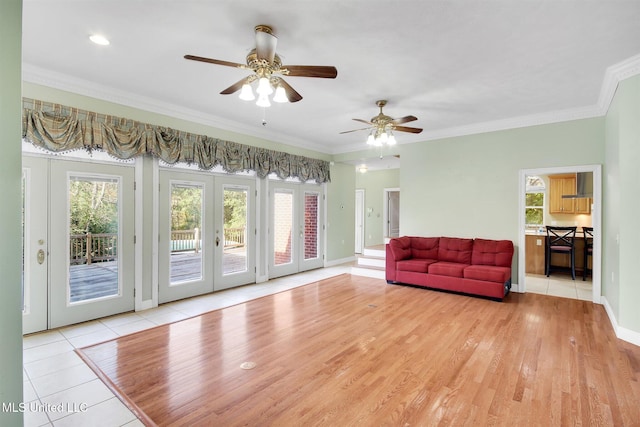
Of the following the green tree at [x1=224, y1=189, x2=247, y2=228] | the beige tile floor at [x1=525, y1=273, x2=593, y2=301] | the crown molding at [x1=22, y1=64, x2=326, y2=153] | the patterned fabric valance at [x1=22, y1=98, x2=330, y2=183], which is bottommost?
the beige tile floor at [x1=525, y1=273, x2=593, y2=301]

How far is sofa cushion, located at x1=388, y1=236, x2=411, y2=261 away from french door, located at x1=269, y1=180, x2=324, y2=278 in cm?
205

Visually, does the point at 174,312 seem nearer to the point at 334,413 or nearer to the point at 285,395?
the point at 285,395

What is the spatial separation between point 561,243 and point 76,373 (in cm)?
794

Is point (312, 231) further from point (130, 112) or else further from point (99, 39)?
point (99, 39)

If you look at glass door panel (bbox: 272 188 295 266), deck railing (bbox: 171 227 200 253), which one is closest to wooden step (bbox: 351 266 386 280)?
glass door panel (bbox: 272 188 295 266)

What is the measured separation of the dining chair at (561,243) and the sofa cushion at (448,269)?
2.47 m

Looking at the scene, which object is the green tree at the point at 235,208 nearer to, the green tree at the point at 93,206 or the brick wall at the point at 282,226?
the brick wall at the point at 282,226

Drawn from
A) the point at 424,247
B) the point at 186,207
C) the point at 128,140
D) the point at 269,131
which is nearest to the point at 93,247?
the point at 186,207

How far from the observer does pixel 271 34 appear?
8.69ft

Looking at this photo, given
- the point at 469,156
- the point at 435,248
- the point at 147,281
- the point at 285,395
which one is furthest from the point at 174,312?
the point at 469,156

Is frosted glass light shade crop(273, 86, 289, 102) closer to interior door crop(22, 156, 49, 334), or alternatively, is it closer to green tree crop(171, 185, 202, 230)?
green tree crop(171, 185, 202, 230)

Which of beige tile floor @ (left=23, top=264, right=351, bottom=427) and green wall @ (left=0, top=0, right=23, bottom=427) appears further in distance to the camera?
beige tile floor @ (left=23, top=264, right=351, bottom=427)

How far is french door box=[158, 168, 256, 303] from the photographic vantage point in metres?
4.59

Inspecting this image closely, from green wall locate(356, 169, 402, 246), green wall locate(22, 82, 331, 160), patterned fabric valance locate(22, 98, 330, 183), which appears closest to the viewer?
patterned fabric valance locate(22, 98, 330, 183)
